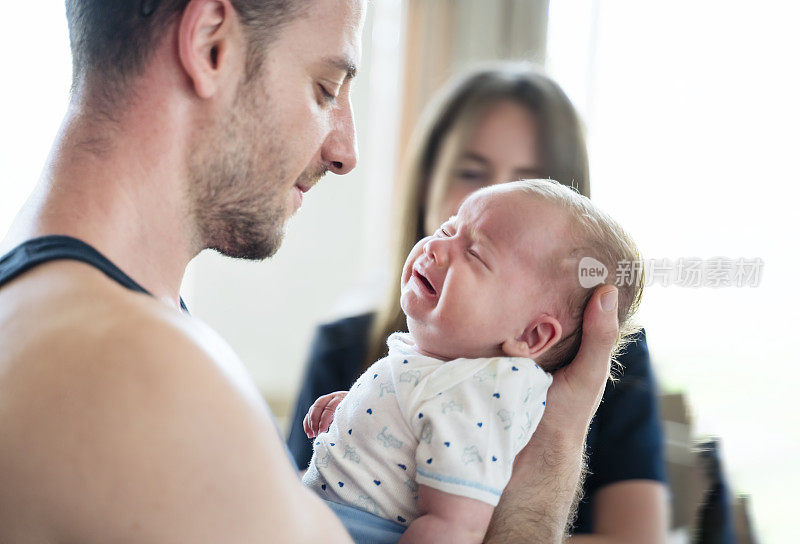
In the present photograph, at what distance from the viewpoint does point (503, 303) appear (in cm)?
83

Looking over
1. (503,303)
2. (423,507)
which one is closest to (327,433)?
(423,507)

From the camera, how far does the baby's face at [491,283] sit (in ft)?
2.71

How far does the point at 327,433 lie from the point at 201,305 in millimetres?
2418

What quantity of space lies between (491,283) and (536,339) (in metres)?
0.09

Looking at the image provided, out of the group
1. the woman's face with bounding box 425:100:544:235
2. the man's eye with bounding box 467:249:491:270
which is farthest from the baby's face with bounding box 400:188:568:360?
the woman's face with bounding box 425:100:544:235

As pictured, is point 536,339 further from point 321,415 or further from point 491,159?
point 491,159

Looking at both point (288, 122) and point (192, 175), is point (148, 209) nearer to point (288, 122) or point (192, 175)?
point (192, 175)

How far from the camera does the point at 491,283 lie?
0.83 m

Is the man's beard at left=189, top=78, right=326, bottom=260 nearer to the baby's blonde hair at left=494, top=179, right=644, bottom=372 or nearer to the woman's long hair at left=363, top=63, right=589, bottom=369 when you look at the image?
the baby's blonde hair at left=494, top=179, right=644, bottom=372

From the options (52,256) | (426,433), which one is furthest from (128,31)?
(426,433)

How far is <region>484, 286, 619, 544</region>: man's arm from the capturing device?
0.85 meters

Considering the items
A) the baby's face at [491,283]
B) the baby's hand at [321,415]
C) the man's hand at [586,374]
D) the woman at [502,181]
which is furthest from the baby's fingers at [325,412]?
the woman at [502,181]

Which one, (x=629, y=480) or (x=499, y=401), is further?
(x=629, y=480)

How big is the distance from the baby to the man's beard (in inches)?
8.6
